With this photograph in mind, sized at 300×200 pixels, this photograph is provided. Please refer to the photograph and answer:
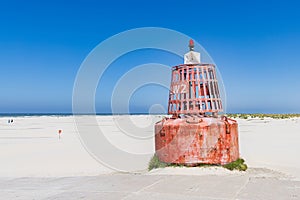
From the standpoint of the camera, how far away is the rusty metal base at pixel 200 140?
7.53m

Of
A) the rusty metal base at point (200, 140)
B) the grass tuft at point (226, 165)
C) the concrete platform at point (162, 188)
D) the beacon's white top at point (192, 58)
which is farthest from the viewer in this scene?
the beacon's white top at point (192, 58)

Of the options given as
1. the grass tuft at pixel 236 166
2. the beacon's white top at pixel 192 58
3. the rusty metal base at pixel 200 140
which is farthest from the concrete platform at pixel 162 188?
the beacon's white top at pixel 192 58

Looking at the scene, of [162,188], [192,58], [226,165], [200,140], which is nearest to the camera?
[162,188]

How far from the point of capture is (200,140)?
24.7ft

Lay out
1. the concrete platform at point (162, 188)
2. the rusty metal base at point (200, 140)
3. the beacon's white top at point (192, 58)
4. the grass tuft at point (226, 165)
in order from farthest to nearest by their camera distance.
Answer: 1. the beacon's white top at point (192, 58)
2. the grass tuft at point (226, 165)
3. the rusty metal base at point (200, 140)
4. the concrete platform at point (162, 188)

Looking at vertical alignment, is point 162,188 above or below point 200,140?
below

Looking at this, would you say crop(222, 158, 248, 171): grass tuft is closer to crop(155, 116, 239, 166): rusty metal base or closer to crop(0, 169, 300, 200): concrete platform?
crop(155, 116, 239, 166): rusty metal base

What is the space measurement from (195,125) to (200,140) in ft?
1.29

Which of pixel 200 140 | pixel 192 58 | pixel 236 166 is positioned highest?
pixel 192 58

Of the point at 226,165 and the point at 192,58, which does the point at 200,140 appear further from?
the point at 192,58

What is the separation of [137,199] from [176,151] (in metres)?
2.48

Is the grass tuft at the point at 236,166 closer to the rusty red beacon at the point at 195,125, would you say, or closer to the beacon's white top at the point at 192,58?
the rusty red beacon at the point at 195,125

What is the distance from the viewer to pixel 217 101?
26.8 feet

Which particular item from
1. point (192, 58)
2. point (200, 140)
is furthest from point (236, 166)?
point (192, 58)
